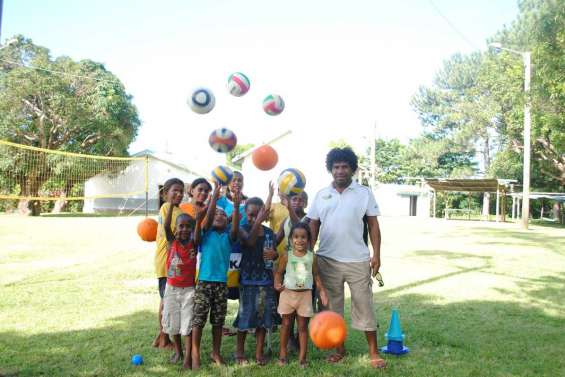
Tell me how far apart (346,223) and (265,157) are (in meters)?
1.87

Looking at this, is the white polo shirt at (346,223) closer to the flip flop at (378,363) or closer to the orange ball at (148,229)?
the flip flop at (378,363)

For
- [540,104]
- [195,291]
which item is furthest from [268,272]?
[540,104]

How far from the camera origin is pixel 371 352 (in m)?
4.13

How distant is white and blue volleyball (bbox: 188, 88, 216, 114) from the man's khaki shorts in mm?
2189

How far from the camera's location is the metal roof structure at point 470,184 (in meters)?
27.6

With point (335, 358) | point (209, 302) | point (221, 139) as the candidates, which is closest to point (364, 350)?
point (335, 358)

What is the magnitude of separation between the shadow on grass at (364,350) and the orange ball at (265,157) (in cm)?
192

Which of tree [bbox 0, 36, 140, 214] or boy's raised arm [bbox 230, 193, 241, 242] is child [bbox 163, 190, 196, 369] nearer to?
boy's raised arm [bbox 230, 193, 241, 242]

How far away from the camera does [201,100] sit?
17.5 ft

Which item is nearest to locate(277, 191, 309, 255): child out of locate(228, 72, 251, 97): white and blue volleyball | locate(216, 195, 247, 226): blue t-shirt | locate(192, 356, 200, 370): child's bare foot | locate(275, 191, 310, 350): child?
locate(275, 191, 310, 350): child

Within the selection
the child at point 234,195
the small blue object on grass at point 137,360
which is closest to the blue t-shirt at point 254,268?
the child at point 234,195

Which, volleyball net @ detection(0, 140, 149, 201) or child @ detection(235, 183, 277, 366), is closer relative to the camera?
child @ detection(235, 183, 277, 366)

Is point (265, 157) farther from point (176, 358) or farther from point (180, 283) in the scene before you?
point (176, 358)

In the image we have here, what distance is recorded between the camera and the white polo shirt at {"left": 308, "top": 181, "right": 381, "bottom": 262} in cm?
415
